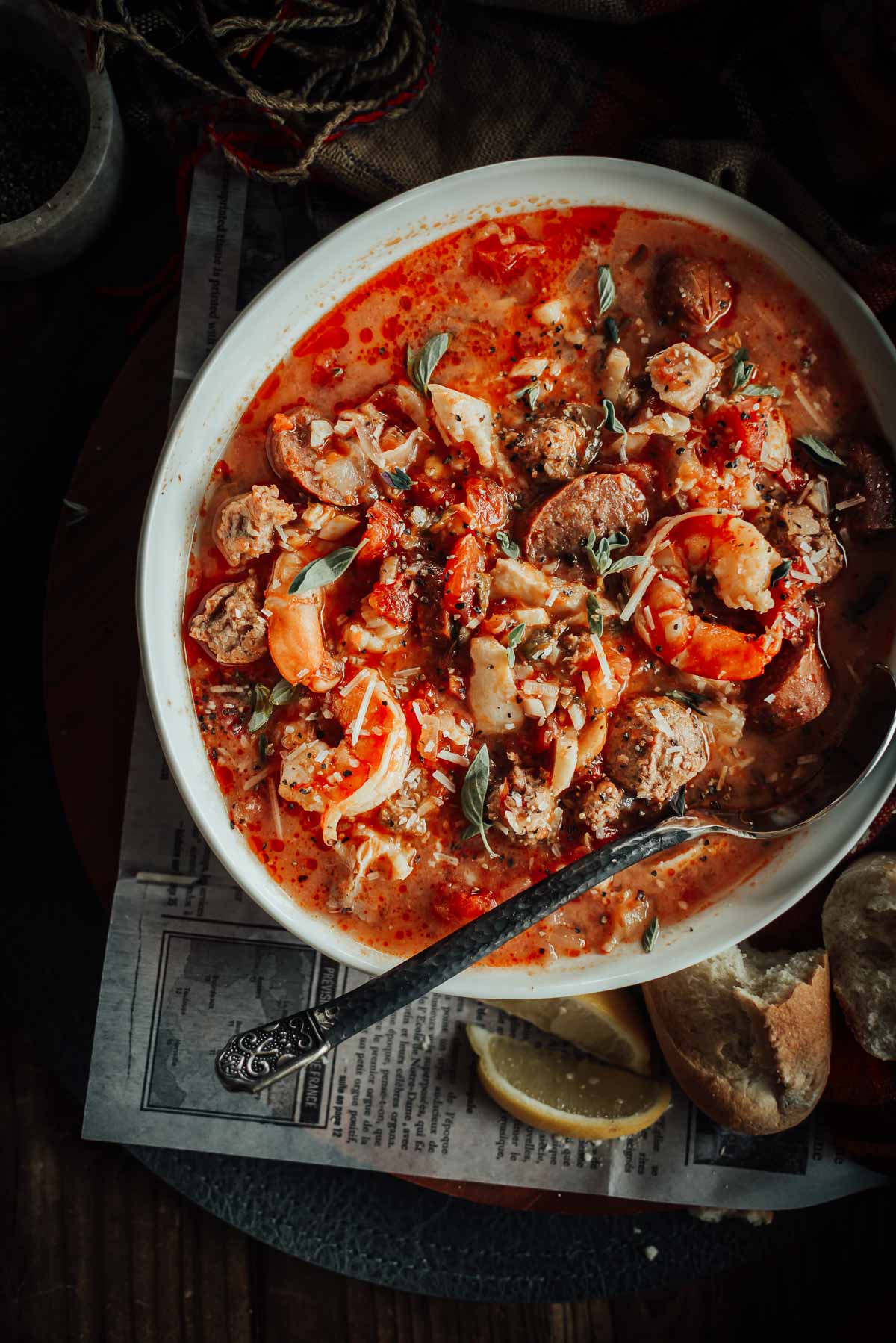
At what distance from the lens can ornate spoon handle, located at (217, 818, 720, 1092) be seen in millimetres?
2510

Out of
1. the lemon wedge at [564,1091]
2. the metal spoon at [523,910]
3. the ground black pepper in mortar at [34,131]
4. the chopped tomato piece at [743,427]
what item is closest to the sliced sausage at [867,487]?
the chopped tomato piece at [743,427]

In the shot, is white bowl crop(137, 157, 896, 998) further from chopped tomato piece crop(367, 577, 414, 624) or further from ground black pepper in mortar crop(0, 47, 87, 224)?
ground black pepper in mortar crop(0, 47, 87, 224)

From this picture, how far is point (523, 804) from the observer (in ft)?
9.13

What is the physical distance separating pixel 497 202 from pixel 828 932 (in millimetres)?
2420

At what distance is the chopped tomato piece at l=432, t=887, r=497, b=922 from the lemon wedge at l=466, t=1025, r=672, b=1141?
589mm

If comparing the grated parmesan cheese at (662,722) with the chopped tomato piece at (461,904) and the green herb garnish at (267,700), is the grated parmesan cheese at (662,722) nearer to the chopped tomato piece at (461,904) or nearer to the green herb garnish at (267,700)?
the chopped tomato piece at (461,904)

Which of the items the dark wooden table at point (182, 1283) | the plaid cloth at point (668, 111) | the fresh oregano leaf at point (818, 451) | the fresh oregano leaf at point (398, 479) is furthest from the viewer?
the dark wooden table at point (182, 1283)

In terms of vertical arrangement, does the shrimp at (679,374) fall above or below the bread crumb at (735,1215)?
above

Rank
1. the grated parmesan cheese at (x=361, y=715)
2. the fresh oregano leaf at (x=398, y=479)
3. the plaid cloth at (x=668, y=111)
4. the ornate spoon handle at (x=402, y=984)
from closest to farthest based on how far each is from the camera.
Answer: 1. the ornate spoon handle at (x=402, y=984)
2. the grated parmesan cheese at (x=361, y=715)
3. the fresh oregano leaf at (x=398, y=479)
4. the plaid cloth at (x=668, y=111)

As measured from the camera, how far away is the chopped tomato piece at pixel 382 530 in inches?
110

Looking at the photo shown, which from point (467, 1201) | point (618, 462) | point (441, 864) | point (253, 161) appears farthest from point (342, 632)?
point (467, 1201)

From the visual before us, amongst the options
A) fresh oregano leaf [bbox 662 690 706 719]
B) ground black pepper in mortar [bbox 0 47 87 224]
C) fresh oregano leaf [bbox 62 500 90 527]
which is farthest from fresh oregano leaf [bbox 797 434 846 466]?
ground black pepper in mortar [bbox 0 47 87 224]

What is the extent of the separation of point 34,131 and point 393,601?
6.34 feet

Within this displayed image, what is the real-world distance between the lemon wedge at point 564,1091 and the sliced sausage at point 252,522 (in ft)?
5.48
